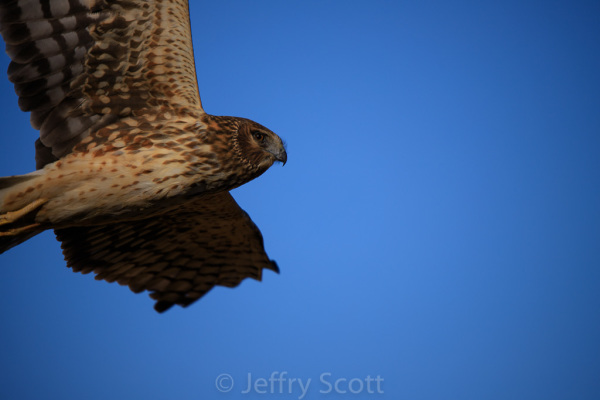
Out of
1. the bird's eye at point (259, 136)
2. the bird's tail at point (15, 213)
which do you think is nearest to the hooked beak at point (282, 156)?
the bird's eye at point (259, 136)

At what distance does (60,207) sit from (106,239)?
4.40 ft

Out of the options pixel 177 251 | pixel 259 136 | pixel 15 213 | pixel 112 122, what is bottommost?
pixel 15 213

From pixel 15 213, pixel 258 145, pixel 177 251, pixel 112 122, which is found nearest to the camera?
pixel 15 213

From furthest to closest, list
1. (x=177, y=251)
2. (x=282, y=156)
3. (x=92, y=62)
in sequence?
(x=177, y=251)
(x=282, y=156)
(x=92, y=62)

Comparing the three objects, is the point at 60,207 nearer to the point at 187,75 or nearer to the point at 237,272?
the point at 187,75

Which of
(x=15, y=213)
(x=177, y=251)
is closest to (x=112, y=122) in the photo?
(x=15, y=213)

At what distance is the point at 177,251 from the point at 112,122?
178 centimetres

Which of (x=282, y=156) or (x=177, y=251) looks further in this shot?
(x=177, y=251)

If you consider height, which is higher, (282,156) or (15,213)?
(282,156)

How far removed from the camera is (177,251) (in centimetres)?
540

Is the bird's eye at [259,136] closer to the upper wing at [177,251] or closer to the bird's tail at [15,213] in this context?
the upper wing at [177,251]

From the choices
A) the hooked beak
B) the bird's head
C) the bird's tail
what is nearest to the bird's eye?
the bird's head

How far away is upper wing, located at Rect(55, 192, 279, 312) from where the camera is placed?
495cm

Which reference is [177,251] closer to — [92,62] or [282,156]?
[282,156]
